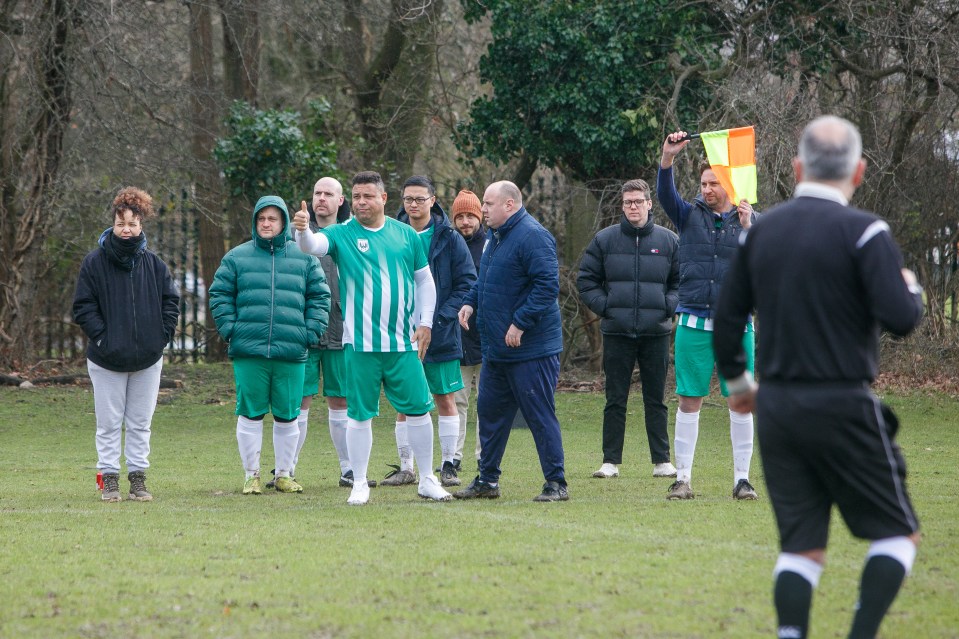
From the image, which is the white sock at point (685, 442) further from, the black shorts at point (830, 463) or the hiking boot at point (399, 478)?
the black shorts at point (830, 463)

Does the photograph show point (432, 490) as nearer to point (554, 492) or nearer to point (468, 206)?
point (554, 492)

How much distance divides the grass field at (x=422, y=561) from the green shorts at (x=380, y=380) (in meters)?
0.64

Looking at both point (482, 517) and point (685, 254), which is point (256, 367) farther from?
point (685, 254)

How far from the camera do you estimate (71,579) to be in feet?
18.2

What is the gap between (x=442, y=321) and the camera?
29.1 ft

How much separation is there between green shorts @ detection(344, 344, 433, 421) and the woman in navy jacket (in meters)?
1.42

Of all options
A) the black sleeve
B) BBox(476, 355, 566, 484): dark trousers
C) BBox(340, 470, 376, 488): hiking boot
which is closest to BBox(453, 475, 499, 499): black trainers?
BBox(476, 355, 566, 484): dark trousers

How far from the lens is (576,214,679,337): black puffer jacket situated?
9.27 meters

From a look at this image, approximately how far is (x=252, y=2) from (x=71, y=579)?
13.1m

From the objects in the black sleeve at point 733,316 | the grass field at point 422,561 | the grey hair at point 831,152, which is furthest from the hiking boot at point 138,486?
the grey hair at point 831,152

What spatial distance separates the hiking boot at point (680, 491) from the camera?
7898 mm

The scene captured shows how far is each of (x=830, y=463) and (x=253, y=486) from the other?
5.39 m

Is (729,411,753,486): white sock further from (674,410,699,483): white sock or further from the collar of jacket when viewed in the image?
the collar of jacket

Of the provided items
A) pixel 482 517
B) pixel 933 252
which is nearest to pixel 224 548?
pixel 482 517
